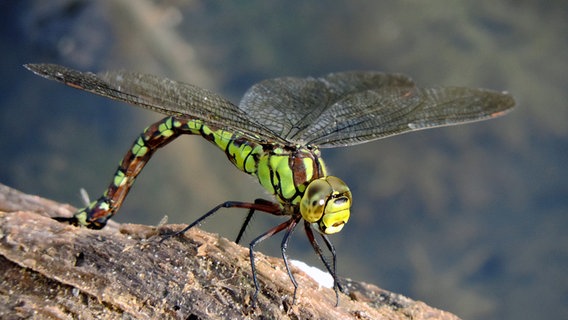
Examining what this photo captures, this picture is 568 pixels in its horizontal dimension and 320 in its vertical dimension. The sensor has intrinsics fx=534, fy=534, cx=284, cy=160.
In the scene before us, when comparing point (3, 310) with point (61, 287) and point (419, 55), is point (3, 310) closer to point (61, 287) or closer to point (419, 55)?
point (61, 287)

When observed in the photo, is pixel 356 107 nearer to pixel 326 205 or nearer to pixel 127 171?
pixel 326 205

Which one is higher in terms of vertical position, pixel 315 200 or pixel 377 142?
pixel 377 142

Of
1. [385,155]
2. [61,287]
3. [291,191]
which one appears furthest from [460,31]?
[61,287]

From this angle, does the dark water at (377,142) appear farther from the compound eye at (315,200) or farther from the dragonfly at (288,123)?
the compound eye at (315,200)

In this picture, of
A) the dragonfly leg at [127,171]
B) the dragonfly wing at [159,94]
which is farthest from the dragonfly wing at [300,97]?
the dragonfly leg at [127,171]

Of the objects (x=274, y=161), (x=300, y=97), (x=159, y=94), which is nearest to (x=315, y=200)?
(x=274, y=161)

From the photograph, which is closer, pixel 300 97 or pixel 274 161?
pixel 274 161

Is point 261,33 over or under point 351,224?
over
